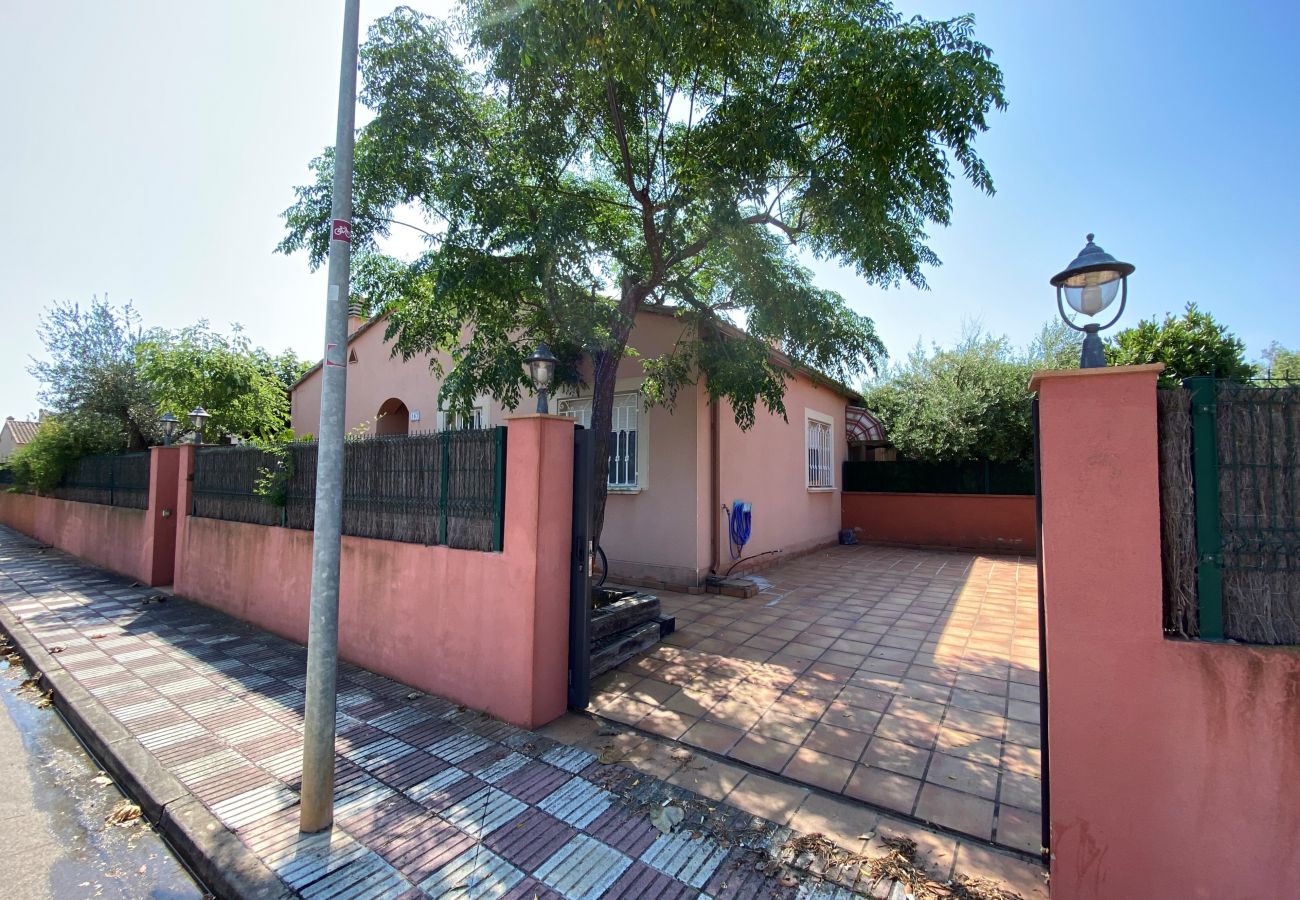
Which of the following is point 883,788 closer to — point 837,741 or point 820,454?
point 837,741

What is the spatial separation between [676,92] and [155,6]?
14.8 ft

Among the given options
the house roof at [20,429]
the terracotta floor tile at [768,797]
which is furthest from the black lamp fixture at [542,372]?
the house roof at [20,429]

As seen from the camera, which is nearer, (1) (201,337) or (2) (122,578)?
(2) (122,578)

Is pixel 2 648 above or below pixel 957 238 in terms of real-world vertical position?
below

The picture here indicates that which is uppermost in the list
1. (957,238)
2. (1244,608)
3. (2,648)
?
(957,238)

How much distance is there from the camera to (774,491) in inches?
399

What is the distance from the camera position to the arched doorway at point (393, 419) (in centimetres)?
1305

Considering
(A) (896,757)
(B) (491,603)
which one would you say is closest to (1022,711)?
(A) (896,757)

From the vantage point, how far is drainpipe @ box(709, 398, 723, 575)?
8.20 metres

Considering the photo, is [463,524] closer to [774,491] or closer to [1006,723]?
[1006,723]

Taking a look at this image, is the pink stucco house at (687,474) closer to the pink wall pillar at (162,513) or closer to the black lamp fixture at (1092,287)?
the pink wall pillar at (162,513)

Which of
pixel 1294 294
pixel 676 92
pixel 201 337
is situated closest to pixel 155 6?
pixel 676 92

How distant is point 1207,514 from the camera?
2.10 metres

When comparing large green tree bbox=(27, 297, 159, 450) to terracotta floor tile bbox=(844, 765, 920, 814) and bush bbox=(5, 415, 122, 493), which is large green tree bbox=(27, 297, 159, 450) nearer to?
bush bbox=(5, 415, 122, 493)
